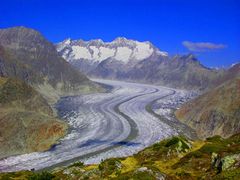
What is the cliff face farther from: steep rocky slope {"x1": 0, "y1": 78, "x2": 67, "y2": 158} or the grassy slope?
the grassy slope

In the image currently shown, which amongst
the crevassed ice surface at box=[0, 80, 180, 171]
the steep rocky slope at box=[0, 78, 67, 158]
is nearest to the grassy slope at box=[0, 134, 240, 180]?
the crevassed ice surface at box=[0, 80, 180, 171]

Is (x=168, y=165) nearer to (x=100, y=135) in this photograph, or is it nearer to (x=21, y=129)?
(x=21, y=129)

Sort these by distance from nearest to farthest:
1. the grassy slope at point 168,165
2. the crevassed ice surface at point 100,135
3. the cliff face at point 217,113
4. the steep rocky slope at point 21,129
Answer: the grassy slope at point 168,165, the crevassed ice surface at point 100,135, the steep rocky slope at point 21,129, the cliff face at point 217,113

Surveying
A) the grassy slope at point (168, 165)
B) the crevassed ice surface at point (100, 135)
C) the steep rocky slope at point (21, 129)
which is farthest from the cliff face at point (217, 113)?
the grassy slope at point (168, 165)

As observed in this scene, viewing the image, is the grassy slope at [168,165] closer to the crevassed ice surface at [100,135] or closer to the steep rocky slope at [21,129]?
the crevassed ice surface at [100,135]

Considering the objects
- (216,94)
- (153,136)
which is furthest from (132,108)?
(153,136)

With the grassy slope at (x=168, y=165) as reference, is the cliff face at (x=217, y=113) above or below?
above
